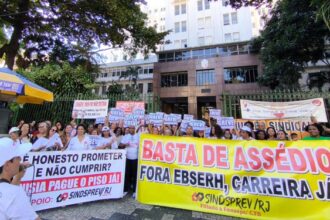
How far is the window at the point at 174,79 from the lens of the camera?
29.1 meters

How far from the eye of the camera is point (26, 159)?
11.7 feet

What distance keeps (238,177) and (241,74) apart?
25.2m

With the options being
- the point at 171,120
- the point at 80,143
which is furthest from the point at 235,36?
the point at 80,143

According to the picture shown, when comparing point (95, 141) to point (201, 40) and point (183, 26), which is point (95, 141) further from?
point (183, 26)

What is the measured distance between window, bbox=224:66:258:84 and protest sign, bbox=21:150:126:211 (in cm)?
2478

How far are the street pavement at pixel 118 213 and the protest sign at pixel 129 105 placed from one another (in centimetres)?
495

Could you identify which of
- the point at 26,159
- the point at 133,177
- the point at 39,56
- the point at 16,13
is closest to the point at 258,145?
the point at 133,177

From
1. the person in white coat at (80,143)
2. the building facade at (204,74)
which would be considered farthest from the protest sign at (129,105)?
the building facade at (204,74)

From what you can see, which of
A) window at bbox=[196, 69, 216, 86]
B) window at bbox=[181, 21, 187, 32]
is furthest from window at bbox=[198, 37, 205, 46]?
window at bbox=[196, 69, 216, 86]

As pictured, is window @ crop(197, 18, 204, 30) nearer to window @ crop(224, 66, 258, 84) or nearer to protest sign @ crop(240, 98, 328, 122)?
window @ crop(224, 66, 258, 84)

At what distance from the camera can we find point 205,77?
28.0 meters

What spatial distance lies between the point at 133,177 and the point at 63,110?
8.01 meters

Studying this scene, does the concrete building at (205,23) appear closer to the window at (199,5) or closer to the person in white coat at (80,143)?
the window at (199,5)

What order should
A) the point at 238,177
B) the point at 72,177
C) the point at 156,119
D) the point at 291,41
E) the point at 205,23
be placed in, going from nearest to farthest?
the point at 238,177 < the point at 72,177 < the point at 156,119 < the point at 291,41 < the point at 205,23
